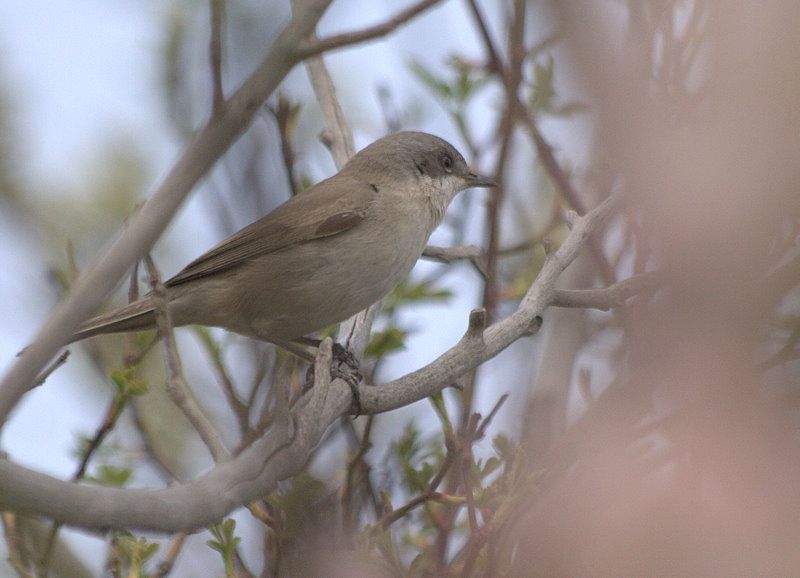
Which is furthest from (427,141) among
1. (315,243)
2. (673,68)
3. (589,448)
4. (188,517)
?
(188,517)

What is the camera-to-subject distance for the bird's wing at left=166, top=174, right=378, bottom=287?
14.4 feet

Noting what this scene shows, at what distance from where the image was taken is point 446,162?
5047 millimetres

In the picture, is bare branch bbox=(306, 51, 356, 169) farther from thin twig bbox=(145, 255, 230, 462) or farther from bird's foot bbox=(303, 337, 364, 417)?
thin twig bbox=(145, 255, 230, 462)

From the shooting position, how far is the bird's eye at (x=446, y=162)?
5.02 metres

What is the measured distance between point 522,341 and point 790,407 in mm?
2341

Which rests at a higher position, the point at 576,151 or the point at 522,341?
the point at 576,151

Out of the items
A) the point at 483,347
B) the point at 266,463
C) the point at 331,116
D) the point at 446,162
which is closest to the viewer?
the point at 266,463

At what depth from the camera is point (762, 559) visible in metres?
1.73

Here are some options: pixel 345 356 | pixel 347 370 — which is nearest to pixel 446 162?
pixel 345 356

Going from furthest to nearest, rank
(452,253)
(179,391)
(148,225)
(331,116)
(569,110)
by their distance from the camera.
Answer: (331,116) → (452,253) → (569,110) → (179,391) → (148,225)

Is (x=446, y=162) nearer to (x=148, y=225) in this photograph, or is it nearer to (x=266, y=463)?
(x=266, y=463)

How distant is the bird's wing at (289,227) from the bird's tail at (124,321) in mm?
526

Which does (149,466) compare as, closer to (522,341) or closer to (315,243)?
(315,243)

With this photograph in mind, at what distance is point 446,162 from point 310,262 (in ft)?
3.62
